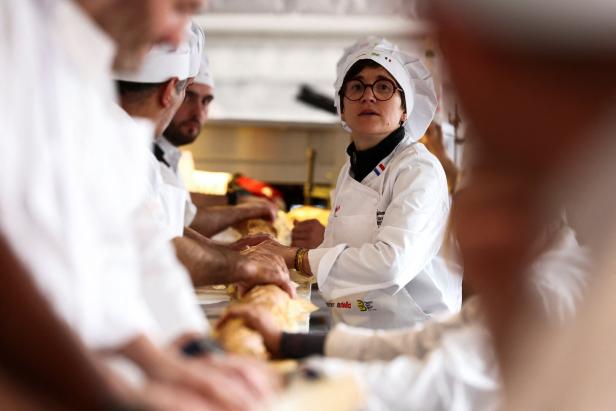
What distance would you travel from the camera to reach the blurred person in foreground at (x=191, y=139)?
11.3 ft

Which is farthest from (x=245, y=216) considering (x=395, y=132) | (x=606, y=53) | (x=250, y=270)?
(x=606, y=53)

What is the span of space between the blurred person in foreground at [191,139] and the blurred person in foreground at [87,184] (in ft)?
7.60

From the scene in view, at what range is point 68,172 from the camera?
0.84 metres

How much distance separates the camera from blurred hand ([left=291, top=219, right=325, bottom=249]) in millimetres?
2992

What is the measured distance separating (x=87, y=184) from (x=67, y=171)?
4 centimetres

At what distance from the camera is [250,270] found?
1936mm

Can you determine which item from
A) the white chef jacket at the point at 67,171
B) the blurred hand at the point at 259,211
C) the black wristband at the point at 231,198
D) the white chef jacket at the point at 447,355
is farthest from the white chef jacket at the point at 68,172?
the black wristband at the point at 231,198

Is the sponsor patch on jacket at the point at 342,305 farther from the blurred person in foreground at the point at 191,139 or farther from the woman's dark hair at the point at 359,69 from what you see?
the blurred person in foreground at the point at 191,139

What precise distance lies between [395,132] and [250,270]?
1.00m

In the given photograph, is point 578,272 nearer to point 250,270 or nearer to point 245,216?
point 250,270

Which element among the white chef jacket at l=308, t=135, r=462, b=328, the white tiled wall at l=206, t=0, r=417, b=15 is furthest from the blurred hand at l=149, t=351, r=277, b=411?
the white tiled wall at l=206, t=0, r=417, b=15

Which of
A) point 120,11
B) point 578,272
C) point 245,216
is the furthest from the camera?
point 245,216

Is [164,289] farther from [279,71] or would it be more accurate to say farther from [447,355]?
[279,71]

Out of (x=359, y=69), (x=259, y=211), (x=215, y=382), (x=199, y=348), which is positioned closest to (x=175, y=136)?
(x=259, y=211)
